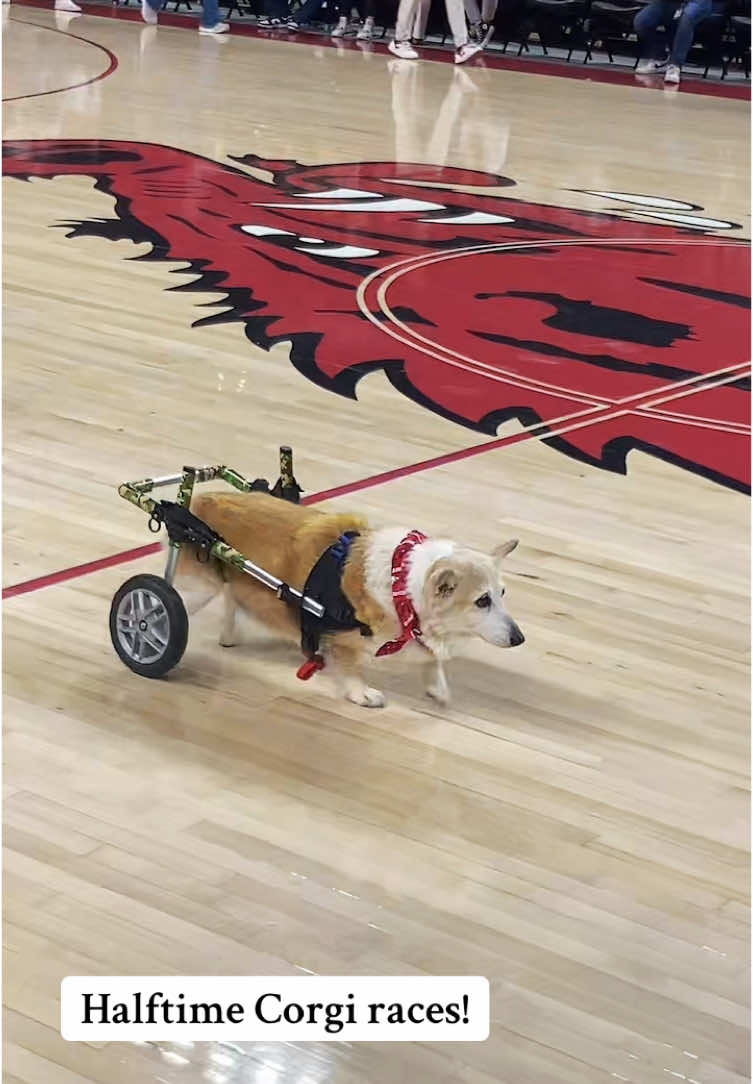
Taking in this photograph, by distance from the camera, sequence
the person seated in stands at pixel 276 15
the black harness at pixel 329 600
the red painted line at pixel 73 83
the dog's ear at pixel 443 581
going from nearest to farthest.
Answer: the dog's ear at pixel 443 581 < the black harness at pixel 329 600 < the red painted line at pixel 73 83 < the person seated in stands at pixel 276 15

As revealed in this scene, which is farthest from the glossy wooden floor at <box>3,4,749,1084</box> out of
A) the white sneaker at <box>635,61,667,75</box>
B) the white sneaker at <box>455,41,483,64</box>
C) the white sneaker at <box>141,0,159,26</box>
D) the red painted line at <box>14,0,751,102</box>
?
the white sneaker at <box>141,0,159,26</box>

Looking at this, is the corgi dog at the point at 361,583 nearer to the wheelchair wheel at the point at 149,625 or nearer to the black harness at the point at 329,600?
the black harness at the point at 329,600

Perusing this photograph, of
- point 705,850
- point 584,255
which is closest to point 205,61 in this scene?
point 584,255

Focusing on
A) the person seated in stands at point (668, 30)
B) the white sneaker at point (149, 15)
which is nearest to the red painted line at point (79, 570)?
the person seated in stands at point (668, 30)

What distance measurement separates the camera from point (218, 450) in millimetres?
4824

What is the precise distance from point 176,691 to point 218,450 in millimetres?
1549

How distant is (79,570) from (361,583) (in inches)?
36.8

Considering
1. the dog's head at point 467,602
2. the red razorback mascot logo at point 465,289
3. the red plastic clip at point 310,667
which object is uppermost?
the dog's head at point 467,602

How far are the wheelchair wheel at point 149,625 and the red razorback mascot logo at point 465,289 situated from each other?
195 centimetres

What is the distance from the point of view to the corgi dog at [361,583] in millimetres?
3156

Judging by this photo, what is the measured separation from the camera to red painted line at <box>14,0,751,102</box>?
46.9 feet

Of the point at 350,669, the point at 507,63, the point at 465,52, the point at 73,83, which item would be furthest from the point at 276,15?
the point at 350,669

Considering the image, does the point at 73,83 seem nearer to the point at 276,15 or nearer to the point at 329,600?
the point at 276,15

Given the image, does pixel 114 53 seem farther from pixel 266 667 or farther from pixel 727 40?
pixel 266 667
